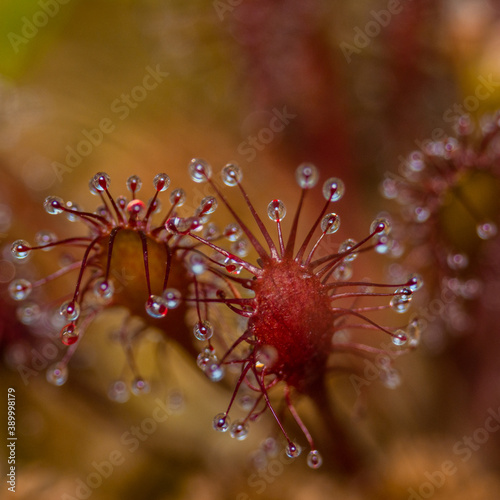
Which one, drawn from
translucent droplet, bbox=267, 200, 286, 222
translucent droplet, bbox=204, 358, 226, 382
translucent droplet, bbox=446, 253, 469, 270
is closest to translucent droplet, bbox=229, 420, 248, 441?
translucent droplet, bbox=204, 358, 226, 382

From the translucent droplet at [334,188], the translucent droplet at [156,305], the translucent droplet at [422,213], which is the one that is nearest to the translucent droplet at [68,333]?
the translucent droplet at [156,305]

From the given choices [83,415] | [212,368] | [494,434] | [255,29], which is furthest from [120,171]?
[494,434]

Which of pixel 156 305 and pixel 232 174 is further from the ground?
pixel 232 174

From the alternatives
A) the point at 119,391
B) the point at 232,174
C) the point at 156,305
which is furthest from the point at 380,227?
the point at 119,391

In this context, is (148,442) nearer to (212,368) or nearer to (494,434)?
(212,368)

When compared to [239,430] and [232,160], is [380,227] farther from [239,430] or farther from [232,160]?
[232,160]

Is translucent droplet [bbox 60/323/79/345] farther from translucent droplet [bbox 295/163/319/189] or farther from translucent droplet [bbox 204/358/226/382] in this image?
translucent droplet [bbox 295/163/319/189]

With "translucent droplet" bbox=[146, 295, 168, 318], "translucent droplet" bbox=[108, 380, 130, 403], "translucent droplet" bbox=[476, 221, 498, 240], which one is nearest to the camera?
"translucent droplet" bbox=[146, 295, 168, 318]
